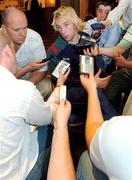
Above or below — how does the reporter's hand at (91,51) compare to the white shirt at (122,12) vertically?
below

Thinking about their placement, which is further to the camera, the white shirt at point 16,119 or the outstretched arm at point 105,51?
the outstretched arm at point 105,51

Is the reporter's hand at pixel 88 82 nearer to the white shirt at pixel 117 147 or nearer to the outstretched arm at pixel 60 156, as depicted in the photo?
the outstretched arm at pixel 60 156

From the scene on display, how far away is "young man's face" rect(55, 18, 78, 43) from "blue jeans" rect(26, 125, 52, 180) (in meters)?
0.92

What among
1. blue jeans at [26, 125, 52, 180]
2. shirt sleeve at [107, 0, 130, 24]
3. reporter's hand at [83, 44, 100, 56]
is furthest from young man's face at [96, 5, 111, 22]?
blue jeans at [26, 125, 52, 180]

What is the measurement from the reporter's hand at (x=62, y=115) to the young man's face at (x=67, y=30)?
3.50 ft

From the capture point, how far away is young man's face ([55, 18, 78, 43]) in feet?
7.36

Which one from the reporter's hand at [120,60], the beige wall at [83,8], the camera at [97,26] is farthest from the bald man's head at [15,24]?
the beige wall at [83,8]

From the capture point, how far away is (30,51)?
2.36 meters

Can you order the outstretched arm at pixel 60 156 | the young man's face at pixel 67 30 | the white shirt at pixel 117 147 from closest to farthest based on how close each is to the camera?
the white shirt at pixel 117 147, the outstretched arm at pixel 60 156, the young man's face at pixel 67 30

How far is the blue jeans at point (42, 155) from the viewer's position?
50.5 inches

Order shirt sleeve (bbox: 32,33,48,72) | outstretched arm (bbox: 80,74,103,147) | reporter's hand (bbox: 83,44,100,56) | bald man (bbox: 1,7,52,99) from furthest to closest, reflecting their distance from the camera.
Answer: shirt sleeve (bbox: 32,33,48,72), bald man (bbox: 1,7,52,99), reporter's hand (bbox: 83,44,100,56), outstretched arm (bbox: 80,74,103,147)

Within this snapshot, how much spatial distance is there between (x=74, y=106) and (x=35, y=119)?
2.53 feet

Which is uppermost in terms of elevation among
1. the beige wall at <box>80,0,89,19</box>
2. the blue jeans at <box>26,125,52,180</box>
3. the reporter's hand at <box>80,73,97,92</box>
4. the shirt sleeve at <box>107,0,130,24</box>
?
the shirt sleeve at <box>107,0,130,24</box>

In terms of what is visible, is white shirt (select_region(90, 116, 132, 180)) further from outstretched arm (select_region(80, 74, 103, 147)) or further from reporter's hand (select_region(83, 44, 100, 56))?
reporter's hand (select_region(83, 44, 100, 56))
